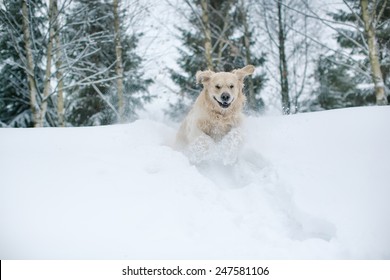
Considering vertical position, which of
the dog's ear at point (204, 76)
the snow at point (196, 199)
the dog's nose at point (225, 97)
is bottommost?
the snow at point (196, 199)

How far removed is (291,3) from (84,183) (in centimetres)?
999

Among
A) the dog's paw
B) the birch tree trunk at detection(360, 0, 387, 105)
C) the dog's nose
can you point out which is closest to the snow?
the dog's paw

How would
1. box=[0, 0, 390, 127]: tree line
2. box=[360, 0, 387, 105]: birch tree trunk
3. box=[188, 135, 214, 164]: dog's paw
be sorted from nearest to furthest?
box=[188, 135, 214, 164]: dog's paw < box=[360, 0, 387, 105]: birch tree trunk < box=[0, 0, 390, 127]: tree line

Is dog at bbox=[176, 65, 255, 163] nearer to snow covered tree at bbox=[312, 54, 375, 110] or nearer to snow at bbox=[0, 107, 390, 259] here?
snow at bbox=[0, 107, 390, 259]

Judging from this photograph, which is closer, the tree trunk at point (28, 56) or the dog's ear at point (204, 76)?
the dog's ear at point (204, 76)

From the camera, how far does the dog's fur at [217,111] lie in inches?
177

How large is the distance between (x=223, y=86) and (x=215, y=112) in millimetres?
354

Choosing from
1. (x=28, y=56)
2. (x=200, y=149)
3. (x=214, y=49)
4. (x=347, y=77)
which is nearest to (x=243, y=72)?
(x=200, y=149)

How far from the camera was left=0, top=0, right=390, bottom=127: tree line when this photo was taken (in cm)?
1007

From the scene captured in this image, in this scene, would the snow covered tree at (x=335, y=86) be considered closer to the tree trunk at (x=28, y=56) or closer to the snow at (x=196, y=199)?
the tree trunk at (x=28, y=56)

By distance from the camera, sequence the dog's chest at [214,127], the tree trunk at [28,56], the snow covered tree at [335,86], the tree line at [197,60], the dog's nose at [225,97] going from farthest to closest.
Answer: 1. the snow covered tree at [335,86]
2. the tree line at [197,60]
3. the tree trunk at [28,56]
4. the dog's chest at [214,127]
5. the dog's nose at [225,97]

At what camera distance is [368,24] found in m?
7.68

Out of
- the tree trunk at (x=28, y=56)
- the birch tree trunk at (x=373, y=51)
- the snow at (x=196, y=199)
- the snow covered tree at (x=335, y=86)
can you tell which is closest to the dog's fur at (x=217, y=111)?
the snow at (x=196, y=199)

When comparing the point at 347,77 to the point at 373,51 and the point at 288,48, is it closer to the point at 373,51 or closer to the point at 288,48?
the point at 288,48
